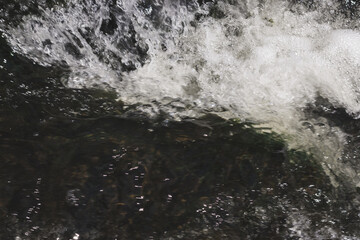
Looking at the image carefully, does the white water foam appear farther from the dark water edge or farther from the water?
the dark water edge

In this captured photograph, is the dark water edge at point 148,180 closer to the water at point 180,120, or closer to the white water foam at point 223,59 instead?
the water at point 180,120

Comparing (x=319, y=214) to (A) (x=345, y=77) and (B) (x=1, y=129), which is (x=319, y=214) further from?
(B) (x=1, y=129)

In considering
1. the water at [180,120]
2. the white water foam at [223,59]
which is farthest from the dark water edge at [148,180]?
the white water foam at [223,59]

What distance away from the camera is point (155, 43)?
3.78 meters

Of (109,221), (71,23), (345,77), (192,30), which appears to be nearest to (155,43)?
(192,30)

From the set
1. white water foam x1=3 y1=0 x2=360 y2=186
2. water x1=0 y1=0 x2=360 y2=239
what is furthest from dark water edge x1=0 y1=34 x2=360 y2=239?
white water foam x1=3 y1=0 x2=360 y2=186

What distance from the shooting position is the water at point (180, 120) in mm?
2291

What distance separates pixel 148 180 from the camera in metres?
2.38

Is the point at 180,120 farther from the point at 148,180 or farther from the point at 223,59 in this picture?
the point at 223,59

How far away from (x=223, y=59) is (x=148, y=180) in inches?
61.9

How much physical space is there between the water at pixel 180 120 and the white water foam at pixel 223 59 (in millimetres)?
13

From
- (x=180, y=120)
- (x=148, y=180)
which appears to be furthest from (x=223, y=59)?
(x=148, y=180)

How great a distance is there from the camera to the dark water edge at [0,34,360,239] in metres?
2.23

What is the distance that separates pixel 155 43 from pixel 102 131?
1.40 meters
